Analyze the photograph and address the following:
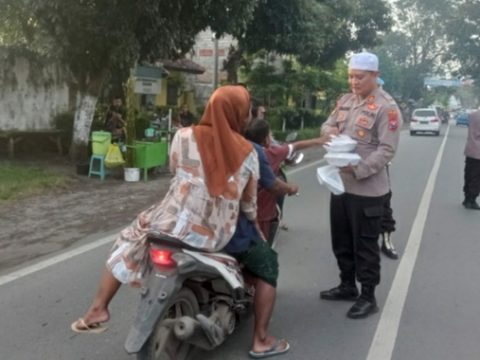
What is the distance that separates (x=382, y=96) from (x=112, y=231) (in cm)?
405

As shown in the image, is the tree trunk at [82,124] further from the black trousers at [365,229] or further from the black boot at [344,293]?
the black trousers at [365,229]

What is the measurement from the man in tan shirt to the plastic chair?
239 inches

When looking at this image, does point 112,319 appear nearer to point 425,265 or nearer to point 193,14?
point 425,265

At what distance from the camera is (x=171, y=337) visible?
3.35m

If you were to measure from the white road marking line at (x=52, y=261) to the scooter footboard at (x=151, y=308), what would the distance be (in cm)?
247

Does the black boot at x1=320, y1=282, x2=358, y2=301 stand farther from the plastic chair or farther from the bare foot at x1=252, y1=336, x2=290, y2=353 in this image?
the plastic chair

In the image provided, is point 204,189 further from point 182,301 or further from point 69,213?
point 69,213

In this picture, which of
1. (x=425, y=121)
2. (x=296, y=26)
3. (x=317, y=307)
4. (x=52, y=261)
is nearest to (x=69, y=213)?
(x=52, y=261)

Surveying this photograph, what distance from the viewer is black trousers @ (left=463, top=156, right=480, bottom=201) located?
9234 millimetres

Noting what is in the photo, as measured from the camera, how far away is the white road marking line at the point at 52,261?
211 inches

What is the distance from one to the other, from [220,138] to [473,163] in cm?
700

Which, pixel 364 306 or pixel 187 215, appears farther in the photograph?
pixel 364 306

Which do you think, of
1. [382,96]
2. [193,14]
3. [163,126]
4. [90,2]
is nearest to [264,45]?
[163,126]

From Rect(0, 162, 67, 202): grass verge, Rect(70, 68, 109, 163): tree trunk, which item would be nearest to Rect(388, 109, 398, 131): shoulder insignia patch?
Rect(0, 162, 67, 202): grass verge
